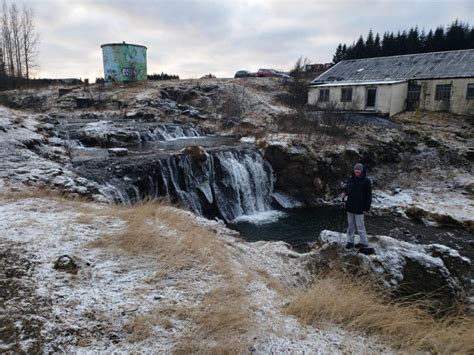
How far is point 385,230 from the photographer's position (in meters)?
13.1

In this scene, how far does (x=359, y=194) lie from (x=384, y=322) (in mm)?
3114

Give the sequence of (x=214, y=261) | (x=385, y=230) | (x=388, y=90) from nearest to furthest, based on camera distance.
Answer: (x=214, y=261) → (x=385, y=230) → (x=388, y=90)

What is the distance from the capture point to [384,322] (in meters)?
3.79

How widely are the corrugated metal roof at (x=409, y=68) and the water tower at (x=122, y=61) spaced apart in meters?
19.9

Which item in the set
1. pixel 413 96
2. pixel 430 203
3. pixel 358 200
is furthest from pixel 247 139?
pixel 413 96

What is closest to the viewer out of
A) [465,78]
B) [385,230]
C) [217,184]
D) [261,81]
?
[385,230]

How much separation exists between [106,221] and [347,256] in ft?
15.8

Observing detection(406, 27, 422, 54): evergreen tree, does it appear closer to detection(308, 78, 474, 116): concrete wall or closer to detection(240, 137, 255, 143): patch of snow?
detection(308, 78, 474, 116): concrete wall

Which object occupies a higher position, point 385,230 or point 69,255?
point 69,255

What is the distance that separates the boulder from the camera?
19.2 feet

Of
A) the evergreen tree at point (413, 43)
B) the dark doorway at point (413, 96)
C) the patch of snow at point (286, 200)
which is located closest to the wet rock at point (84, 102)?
the patch of snow at point (286, 200)

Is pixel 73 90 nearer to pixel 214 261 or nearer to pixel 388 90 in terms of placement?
pixel 388 90

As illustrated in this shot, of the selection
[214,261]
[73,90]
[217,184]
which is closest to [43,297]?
[214,261]

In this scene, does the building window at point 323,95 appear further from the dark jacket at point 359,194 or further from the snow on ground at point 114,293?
the snow on ground at point 114,293
